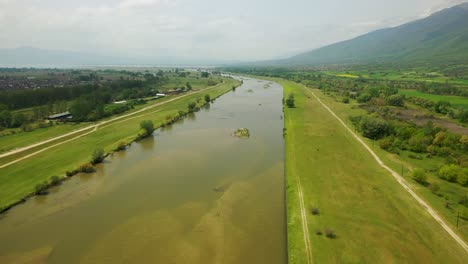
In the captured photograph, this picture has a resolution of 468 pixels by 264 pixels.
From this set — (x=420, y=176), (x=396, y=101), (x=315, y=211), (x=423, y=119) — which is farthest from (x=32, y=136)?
(x=396, y=101)

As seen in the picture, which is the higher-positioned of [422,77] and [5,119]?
[422,77]

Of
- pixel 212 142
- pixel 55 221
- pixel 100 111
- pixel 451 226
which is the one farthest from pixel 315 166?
pixel 100 111

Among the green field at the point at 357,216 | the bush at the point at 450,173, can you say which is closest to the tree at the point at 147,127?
the green field at the point at 357,216

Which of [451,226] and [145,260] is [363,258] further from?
[145,260]

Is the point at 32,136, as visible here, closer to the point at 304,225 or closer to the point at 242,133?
the point at 242,133

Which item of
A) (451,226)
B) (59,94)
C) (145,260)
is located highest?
(59,94)

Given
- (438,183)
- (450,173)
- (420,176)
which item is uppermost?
(450,173)
